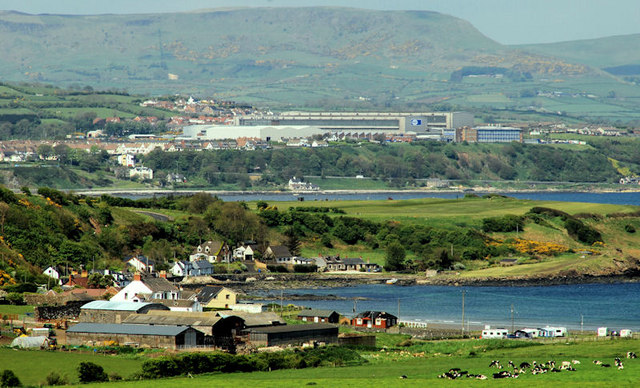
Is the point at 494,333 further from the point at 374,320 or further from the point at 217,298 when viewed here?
the point at 217,298

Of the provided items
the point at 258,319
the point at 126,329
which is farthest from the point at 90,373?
the point at 258,319

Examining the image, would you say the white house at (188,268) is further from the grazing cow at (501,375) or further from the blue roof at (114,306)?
the grazing cow at (501,375)

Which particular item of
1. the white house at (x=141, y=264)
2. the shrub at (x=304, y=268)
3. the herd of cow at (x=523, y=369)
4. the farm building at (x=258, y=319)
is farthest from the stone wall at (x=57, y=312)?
the shrub at (x=304, y=268)

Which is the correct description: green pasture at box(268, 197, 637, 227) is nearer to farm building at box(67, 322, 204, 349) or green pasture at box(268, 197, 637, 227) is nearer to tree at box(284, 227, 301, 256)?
tree at box(284, 227, 301, 256)

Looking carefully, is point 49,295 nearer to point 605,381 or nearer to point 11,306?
point 11,306

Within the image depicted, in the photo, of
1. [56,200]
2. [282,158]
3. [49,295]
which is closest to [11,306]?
[49,295]

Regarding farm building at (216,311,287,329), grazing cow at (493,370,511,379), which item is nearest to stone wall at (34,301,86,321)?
farm building at (216,311,287,329)
